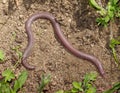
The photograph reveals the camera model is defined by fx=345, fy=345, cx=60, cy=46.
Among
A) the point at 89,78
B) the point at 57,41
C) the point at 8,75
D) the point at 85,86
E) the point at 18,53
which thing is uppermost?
the point at 57,41

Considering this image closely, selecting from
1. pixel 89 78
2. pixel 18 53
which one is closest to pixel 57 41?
pixel 18 53

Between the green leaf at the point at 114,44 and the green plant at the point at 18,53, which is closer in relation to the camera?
the green leaf at the point at 114,44

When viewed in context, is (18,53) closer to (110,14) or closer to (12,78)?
(12,78)

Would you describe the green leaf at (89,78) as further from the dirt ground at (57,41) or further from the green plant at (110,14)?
the green plant at (110,14)

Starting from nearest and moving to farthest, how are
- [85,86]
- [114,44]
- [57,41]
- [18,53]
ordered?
[85,86]
[114,44]
[18,53]
[57,41]

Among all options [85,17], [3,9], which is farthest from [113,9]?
[3,9]

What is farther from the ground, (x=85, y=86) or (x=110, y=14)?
(x=110, y=14)

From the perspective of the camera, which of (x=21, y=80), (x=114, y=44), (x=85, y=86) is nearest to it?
(x=85, y=86)

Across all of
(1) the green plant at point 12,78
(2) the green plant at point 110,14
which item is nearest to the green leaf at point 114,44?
(2) the green plant at point 110,14

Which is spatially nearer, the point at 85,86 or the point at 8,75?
the point at 85,86

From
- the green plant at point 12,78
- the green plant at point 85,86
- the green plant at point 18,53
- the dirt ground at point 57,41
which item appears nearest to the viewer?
the green plant at point 85,86
